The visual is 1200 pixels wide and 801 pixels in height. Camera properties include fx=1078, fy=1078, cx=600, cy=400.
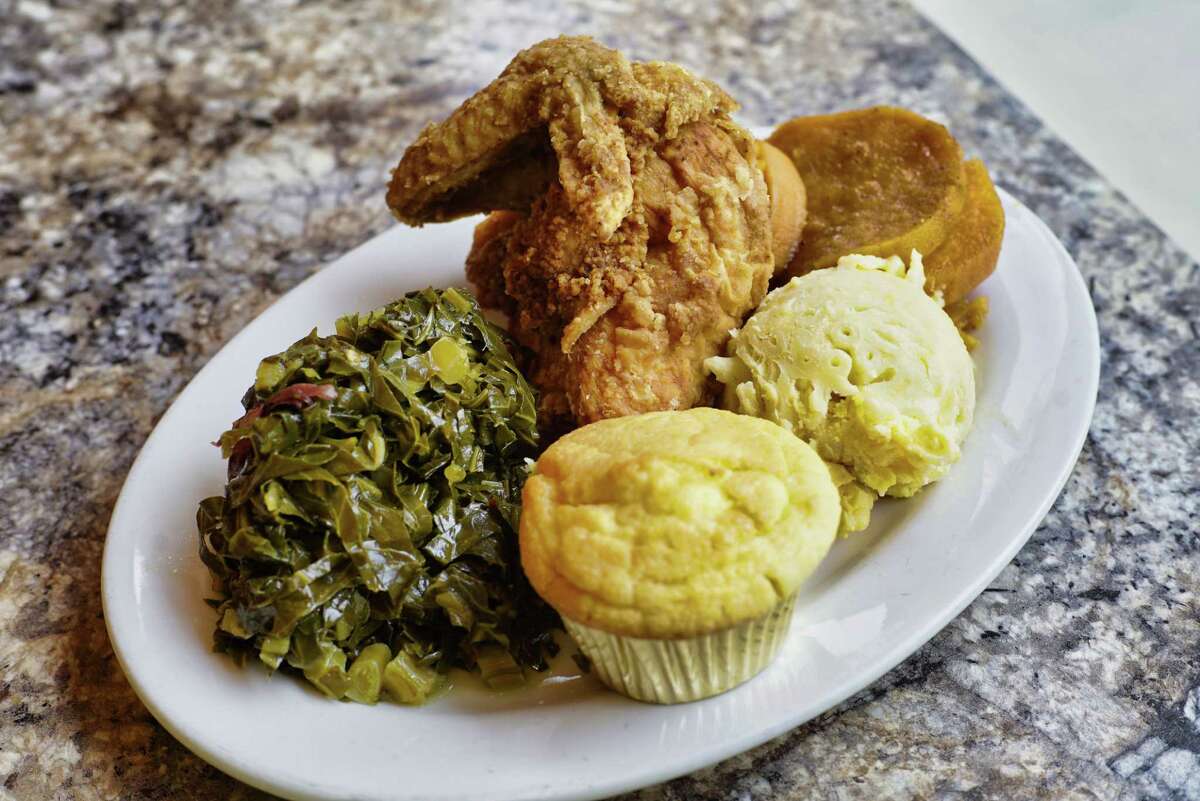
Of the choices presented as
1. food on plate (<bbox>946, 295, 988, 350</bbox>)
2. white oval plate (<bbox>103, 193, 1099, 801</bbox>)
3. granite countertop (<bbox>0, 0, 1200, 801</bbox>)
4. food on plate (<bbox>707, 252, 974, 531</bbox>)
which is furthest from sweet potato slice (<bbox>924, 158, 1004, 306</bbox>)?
granite countertop (<bbox>0, 0, 1200, 801</bbox>)

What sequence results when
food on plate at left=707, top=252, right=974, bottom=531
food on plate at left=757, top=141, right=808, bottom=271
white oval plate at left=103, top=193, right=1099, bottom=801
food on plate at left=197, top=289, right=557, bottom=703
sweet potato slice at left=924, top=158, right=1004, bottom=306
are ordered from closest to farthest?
white oval plate at left=103, top=193, right=1099, bottom=801 < food on plate at left=197, top=289, right=557, bottom=703 < food on plate at left=707, top=252, right=974, bottom=531 < sweet potato slice at left=924, top=158, right=1004, bottom=306 < food on plate at left=757, top=141, right=808, bottom=271

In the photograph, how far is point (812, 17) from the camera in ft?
20.4

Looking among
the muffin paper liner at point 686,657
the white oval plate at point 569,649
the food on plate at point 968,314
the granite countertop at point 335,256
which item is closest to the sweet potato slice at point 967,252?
the food on plate at point 968,314

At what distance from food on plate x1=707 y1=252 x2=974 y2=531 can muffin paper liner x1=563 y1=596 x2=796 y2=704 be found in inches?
25.3

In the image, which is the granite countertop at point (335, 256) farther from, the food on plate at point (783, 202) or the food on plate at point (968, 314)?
the food on plate at point (783, 202)

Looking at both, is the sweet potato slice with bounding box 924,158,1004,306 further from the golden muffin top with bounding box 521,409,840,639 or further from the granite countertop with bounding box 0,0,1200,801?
the golden muffin top with bounding box 521,409,840,639

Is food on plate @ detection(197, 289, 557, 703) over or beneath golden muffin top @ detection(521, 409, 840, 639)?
beneath

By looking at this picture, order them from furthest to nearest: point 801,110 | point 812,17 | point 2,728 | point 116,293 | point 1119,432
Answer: point 812,17
point 801,110
point 116,293
point 1119,432
point 2,728

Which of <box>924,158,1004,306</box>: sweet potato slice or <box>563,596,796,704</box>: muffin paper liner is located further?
<box>924,158,1004,306</box>: sweet potato slice

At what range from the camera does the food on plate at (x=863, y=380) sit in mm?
3127

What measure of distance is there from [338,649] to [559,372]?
1.12m

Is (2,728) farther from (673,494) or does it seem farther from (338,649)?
(673,494)

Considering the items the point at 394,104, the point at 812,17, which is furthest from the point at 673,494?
the point at 812,17

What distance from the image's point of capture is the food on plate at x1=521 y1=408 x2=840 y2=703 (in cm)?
254
